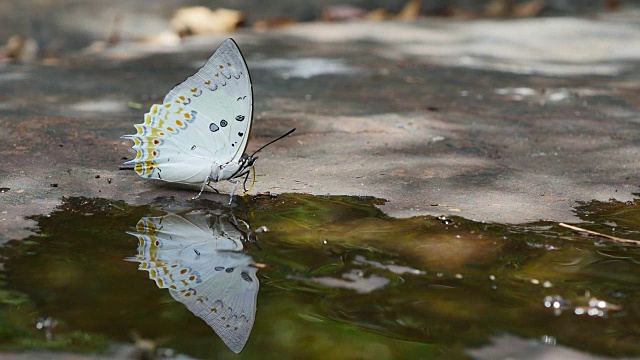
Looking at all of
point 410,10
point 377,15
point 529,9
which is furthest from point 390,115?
point 529,9

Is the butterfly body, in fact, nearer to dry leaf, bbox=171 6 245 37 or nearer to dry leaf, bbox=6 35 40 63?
dry leaf, bbox=6 35 40 63

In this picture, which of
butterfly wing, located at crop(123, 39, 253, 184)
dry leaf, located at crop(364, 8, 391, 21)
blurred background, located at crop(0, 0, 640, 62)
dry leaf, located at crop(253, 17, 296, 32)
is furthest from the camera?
dry leaf, located at crop(364, 8, 391, 21)

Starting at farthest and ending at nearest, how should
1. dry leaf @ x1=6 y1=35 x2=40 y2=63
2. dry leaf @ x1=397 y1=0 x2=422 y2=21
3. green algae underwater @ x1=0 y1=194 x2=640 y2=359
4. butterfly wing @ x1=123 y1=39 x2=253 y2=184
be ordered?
dry leaf @ x1=397 y1=0 x2=422 y2=21 → dry leaf @ x1=6 y1=35 x2=40 y2=63 → butterfly wing @ x1=123 y1=39 x2=253 y2=184 → green algae underwater @ x1=0 y1=194 x2=640 y2=359

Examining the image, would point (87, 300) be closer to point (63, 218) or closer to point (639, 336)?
point (63, 218)

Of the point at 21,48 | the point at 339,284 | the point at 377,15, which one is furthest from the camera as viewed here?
the point at 377,15

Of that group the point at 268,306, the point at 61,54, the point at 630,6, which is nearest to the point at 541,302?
the point at 268,306

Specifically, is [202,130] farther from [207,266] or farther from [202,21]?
[202,21]

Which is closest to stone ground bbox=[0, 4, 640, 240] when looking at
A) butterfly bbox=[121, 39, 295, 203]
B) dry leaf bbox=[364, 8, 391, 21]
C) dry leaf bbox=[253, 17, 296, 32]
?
butterfly bbox=[121, 39, 295, 203]
